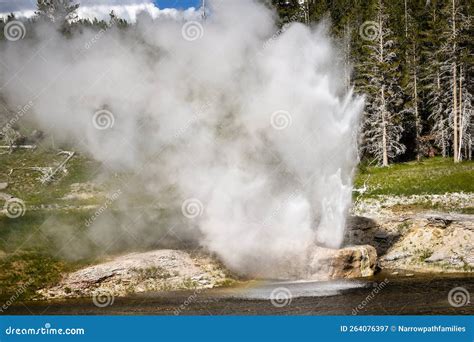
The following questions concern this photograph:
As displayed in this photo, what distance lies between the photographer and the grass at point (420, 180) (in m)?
37.6

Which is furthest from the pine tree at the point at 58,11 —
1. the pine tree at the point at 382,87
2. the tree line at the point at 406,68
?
the pine tree at the point at 382,87

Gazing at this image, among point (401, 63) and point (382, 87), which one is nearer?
point (382, 87)

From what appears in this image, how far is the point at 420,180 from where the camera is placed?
1590 inches

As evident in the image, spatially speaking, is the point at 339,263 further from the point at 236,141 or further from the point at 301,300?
the point at 236,141

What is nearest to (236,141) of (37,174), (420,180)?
(420,180)

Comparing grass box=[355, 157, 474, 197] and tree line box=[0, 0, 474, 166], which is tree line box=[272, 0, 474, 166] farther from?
grass box=[355, 157, 474, 197]

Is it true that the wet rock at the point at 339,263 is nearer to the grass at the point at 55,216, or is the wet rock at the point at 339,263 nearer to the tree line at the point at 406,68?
the grass at the point at 55,216

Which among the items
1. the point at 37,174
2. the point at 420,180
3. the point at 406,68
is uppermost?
the point at 406,68

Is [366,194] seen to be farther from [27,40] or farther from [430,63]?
[27,40]

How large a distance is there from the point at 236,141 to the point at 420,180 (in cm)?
1718

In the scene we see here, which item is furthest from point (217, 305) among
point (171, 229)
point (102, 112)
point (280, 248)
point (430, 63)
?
point (430, 63)

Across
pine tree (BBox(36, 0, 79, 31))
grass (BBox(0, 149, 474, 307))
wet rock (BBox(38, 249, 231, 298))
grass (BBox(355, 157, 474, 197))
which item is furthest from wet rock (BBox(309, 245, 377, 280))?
pine tree (BBox(36, 0, 79, 31))

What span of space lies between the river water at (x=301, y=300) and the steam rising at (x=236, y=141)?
10.9 feet

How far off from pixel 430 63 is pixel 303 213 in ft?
128
